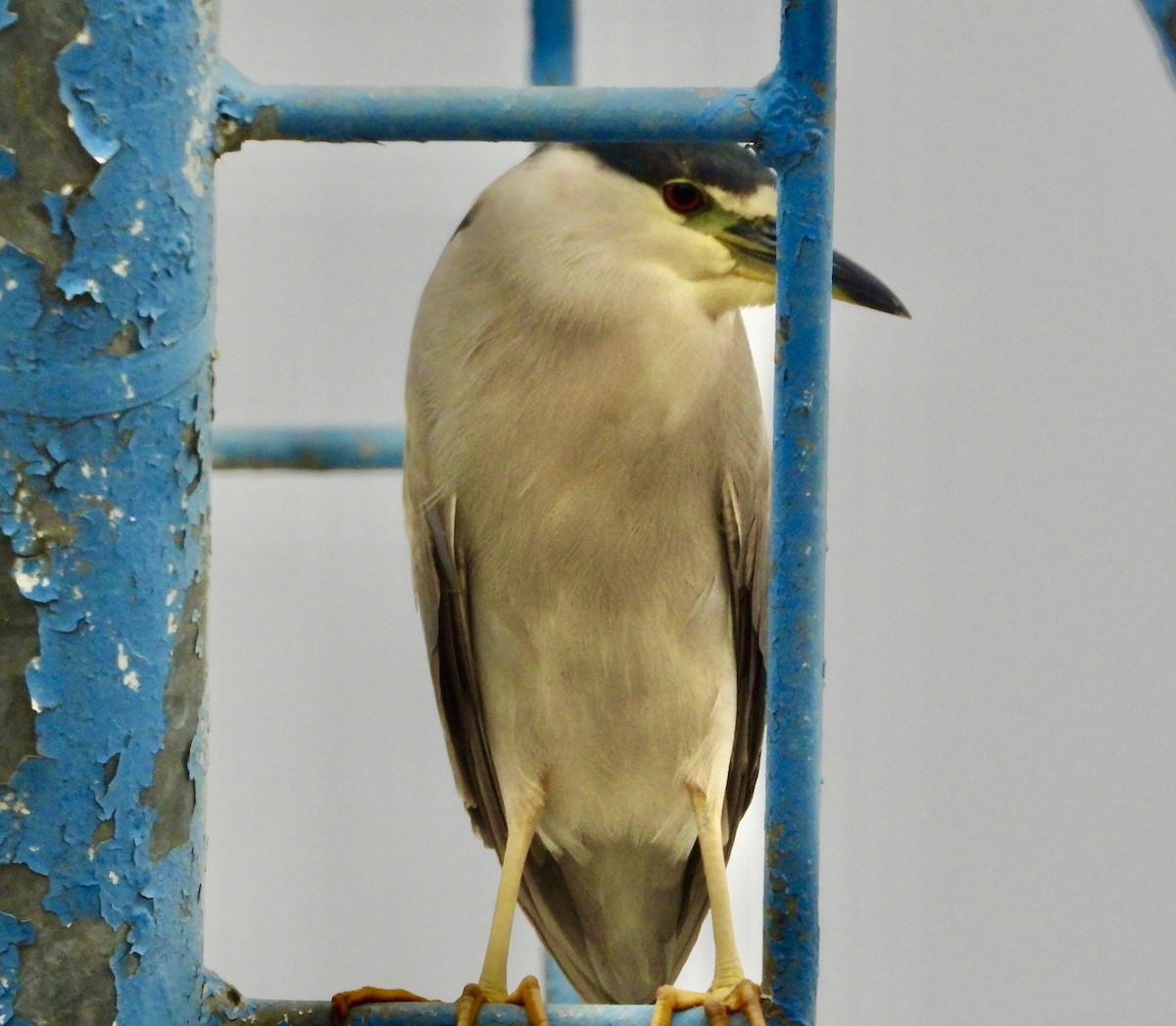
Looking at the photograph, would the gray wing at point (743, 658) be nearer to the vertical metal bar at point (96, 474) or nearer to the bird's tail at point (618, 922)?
the bird's tail at point (618, 922)

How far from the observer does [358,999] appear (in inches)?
30.2

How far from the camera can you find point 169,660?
595mm

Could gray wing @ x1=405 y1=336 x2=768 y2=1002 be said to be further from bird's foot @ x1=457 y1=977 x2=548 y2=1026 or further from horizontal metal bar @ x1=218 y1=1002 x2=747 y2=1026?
horizontal metal bar @ x1=218 y1=1002 x2=747 y2=1026

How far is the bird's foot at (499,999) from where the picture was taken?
2.69 ft

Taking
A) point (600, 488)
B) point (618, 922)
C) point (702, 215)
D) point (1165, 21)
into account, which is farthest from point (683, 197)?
point (618, 922)

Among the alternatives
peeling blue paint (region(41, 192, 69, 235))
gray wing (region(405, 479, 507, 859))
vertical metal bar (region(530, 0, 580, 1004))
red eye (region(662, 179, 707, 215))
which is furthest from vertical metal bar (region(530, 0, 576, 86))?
peeling blue paint (region(41, 192, 69, 235))

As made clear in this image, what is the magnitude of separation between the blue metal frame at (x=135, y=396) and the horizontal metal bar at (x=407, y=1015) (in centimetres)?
5

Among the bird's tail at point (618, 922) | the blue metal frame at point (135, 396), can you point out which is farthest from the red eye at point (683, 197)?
the bird's tail at point (618, 922)

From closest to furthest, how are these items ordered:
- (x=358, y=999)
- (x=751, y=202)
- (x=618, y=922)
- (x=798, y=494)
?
(x=798, y=494)
(x=358, y=999)
(x=751, y=202)
(x=618, y=922)

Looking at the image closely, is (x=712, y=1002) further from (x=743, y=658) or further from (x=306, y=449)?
(x=306, y=449)

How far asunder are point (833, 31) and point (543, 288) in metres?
0.47

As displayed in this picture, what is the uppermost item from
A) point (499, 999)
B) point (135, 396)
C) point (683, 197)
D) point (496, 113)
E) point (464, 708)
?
point (683, 197)

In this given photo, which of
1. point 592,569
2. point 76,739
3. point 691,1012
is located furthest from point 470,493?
point 76,739

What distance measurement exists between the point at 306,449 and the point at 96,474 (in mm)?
644
